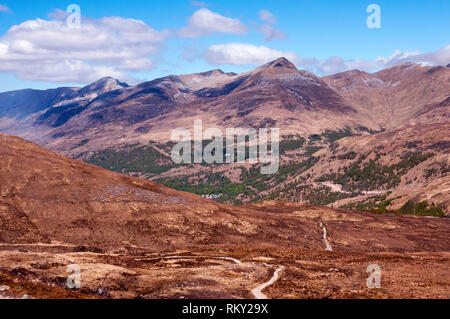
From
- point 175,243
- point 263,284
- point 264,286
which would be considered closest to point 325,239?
point 175,243

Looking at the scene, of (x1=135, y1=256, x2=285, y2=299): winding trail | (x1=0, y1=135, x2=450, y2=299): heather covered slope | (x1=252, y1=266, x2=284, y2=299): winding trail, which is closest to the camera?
(x1=252, y1=266, x2=284, y2=299): winding trail

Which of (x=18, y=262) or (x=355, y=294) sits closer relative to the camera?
(x=355, y=294)

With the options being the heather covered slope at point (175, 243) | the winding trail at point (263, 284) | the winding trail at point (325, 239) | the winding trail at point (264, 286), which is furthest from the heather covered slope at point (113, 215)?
the winding trail at point (264, 286)

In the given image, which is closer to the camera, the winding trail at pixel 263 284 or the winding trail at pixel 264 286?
the winding trail at pixel 264 286

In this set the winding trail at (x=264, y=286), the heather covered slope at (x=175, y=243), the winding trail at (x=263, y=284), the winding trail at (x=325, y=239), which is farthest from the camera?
the winding trail at (x=325, y=239)

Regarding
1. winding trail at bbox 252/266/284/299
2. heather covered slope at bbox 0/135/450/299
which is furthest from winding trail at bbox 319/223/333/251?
winding trail at bbox 252/266/284/299

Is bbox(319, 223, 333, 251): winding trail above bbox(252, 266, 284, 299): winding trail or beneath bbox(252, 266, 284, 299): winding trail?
beneath

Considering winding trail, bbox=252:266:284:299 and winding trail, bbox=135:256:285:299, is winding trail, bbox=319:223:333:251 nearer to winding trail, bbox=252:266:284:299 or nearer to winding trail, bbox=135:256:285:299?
winding trail, bbox=135:256:285:299

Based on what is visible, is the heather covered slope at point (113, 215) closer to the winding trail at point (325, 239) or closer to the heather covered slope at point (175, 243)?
the heather covered slope at point (175, 243)
